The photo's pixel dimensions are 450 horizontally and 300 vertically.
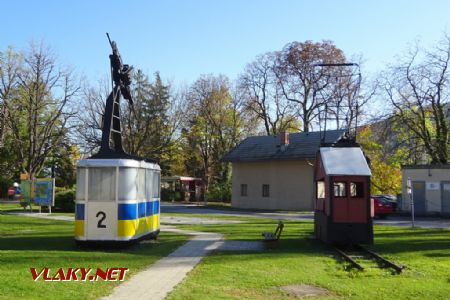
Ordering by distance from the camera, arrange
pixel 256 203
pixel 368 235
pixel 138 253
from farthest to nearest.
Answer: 1. pixel 256 203
2. pixel 368 235
3. pixel 138 253

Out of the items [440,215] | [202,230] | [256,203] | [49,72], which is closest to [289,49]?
[256,203]

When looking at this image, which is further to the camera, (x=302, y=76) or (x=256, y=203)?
(x=302, y=76)

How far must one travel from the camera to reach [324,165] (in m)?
17.4

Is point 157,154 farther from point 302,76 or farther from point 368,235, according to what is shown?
point 368,235

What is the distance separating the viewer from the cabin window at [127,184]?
15.4m

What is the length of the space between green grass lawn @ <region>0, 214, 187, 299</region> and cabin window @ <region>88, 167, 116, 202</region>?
59.1 inches

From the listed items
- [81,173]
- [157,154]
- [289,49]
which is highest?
[289,49]

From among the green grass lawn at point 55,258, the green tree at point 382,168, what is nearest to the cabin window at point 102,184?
the green grass lawn at point 55,258

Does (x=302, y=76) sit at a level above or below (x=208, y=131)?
above

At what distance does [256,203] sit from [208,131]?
2109 cm

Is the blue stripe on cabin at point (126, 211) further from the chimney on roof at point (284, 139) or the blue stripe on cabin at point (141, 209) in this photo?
the chimney on roof at point (284, 139)

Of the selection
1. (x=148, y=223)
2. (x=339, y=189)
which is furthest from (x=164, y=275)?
(x=339, y=189)

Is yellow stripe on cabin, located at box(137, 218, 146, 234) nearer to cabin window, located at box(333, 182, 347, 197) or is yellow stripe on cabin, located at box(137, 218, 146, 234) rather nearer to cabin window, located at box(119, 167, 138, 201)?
cabin window, located at box(119, 167, 138, 201)

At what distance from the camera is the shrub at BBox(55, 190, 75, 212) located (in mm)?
36188
